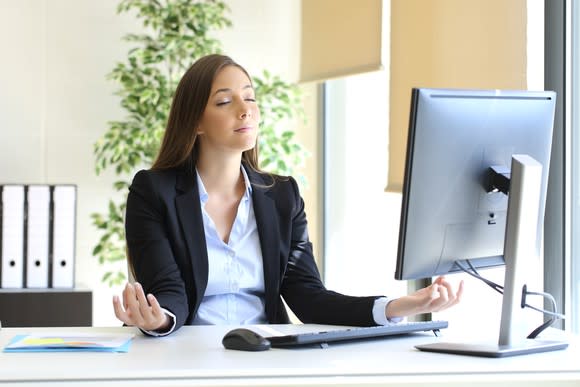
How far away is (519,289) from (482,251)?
131mm

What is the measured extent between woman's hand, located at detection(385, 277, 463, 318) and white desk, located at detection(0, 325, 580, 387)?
121 millimetres

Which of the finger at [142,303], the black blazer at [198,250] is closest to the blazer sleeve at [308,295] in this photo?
the black blazer at [198,250]

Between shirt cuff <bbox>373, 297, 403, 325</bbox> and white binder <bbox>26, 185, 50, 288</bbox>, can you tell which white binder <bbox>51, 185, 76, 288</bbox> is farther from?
shirt cuff <bbox>373, 297, 403, 325</bbox>

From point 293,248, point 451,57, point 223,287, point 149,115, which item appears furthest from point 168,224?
point 149,115

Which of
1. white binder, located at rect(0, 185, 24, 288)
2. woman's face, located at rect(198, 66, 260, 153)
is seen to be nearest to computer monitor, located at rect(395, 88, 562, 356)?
woman's face, located at rect(198, 66, 260, 153)

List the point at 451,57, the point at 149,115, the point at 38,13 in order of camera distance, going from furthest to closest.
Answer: the point at 38,13 → the point at 149,115 → the point at 451,57

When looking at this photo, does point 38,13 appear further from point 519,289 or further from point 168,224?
point 519,289

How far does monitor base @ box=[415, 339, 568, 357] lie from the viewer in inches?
66.4

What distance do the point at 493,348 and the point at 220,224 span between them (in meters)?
0.91

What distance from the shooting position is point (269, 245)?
2367 millimetres

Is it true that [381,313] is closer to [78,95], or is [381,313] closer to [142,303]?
[142,303]

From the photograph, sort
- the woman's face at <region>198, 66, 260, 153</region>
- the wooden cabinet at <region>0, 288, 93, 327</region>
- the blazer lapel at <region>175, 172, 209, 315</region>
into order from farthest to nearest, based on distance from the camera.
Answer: the wooden cabinet at <region>0, 288, 93, 327</region>
the woman's face at <region>198, 66, 260, 153</region>
the blazer lapel at <region>175, 172, 209, 315</region>

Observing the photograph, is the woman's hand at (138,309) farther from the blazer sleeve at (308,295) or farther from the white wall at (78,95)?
the white wall at (78,95)

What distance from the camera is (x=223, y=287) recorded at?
231 centimetres
